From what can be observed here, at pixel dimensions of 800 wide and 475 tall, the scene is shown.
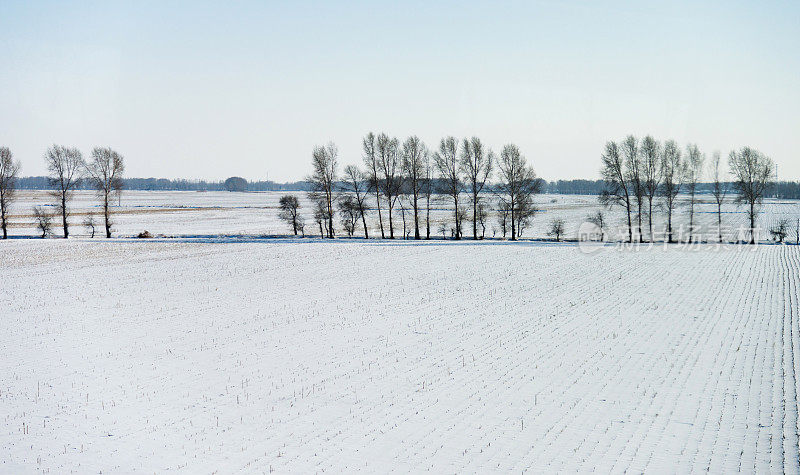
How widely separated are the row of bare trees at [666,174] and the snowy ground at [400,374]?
23.7 m

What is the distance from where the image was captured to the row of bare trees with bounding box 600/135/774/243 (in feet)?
170

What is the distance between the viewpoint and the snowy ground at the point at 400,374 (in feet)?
31.2

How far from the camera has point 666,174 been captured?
5462 centimetres

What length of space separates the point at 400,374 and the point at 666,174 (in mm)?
50129

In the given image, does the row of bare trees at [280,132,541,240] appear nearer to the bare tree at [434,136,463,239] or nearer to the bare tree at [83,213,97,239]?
the bare tree at [434,136,463,239]

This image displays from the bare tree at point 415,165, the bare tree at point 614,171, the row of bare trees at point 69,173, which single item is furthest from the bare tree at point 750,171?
the row of bare trees at point 69,173

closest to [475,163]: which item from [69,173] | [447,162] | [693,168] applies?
[447,162]

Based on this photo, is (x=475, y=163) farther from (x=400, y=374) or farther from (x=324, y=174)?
(x=400, y=374)

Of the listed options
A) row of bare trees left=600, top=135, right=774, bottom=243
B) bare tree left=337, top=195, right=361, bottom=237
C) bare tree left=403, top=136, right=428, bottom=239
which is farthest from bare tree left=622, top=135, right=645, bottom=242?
bare tree left=337, top=195, right=361, bottom=237

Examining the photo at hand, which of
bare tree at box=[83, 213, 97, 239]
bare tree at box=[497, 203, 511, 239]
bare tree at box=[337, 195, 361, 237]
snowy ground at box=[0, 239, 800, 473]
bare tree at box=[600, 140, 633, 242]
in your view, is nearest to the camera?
snowy ground at box=[0, 239, 800, 473]

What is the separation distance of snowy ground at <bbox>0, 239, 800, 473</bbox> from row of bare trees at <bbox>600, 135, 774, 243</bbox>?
23703 millimetres

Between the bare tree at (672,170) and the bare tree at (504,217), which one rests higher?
the bare tree at (672,170)

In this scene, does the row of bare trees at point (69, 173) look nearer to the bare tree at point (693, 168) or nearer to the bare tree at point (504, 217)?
the bare tree at point (504, 217)

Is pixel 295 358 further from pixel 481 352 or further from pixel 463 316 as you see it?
pixel 463 316
